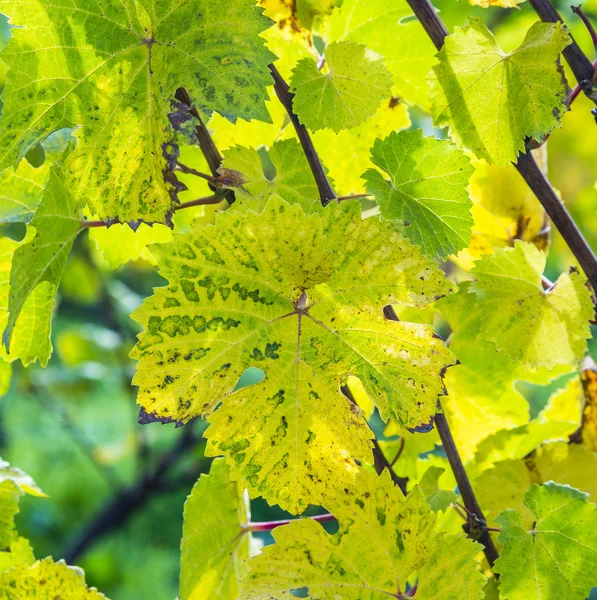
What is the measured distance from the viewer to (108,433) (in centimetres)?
356

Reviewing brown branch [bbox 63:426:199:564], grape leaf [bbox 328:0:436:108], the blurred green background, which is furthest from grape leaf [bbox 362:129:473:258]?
brown branch [bbox 63:426:199:564]

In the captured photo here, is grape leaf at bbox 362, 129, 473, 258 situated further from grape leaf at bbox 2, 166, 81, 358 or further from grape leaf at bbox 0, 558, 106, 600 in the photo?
grape leaf at bbox 0, 558, 106, 600

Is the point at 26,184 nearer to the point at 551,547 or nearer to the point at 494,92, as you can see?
the point at 494,92

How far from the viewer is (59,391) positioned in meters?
3.07

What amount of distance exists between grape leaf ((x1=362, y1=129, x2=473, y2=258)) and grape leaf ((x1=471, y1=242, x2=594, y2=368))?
76mm

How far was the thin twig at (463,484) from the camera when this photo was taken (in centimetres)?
53

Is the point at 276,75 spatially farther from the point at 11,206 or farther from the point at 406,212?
the point at 11,206

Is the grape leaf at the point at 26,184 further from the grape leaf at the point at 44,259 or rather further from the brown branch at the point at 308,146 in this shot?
the brown branch at the point at 308,146

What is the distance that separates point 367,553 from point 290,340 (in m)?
0.16

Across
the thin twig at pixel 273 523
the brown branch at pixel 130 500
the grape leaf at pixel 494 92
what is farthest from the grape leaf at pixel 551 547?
the brown branch at pixel 130 500

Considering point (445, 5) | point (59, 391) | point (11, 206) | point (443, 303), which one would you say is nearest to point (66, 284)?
point (59, 391)

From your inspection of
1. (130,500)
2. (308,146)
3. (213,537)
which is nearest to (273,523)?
(213,537)

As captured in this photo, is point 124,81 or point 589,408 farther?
point 589,408

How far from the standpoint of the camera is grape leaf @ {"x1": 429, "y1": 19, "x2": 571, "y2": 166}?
487mm
